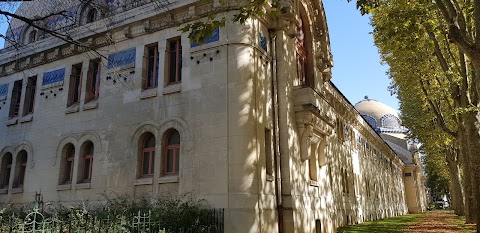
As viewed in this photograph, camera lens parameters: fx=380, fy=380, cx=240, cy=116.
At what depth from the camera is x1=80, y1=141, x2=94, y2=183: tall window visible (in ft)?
57.4

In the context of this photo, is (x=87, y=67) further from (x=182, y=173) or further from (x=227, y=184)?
(x=227, y=184)

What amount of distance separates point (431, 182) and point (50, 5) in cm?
9546

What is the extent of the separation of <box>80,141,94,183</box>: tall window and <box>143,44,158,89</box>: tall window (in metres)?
4.07

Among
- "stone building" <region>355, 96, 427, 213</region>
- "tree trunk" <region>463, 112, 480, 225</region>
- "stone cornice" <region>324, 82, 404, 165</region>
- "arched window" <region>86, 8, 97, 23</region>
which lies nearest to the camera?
"tree trunk" <region>463, 112, 480, 225</region>

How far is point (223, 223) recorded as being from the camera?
13.3 metres

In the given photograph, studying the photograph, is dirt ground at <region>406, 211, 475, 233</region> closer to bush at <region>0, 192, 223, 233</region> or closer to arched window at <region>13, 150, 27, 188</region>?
bush at <region>0, 192, 223, 233</region>

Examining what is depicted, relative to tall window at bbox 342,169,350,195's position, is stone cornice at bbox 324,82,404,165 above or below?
above

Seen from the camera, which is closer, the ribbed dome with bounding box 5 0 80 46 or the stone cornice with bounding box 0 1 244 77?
the stone cornice with bounding box 0 1 244 77

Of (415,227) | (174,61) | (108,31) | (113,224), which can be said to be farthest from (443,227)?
(108,31)

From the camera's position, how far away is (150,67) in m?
17.3

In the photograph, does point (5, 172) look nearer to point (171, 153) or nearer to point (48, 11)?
point (48, 11)

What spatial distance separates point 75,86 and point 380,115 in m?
76.0

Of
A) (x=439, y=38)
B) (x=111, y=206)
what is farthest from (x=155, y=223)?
(x=439, y=38)

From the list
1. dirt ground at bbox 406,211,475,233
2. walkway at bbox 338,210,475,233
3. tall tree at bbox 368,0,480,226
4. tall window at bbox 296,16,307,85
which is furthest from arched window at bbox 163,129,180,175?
dirt ground at bbox 406,211,475,233
